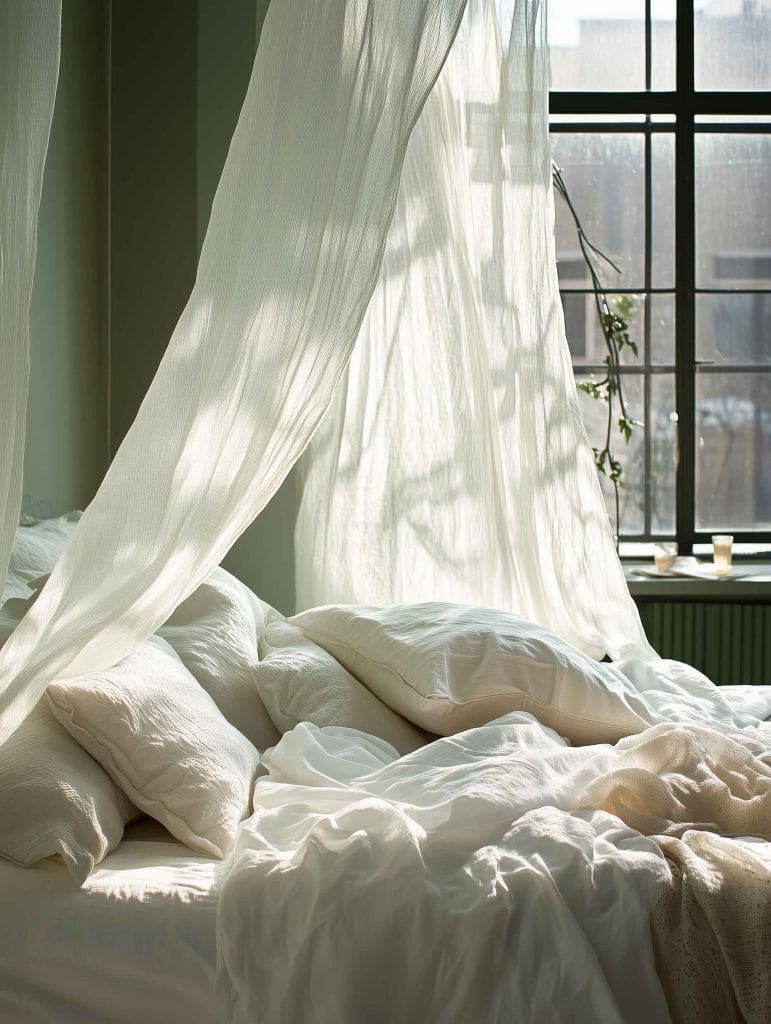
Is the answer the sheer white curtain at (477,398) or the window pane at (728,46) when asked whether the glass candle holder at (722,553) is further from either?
the window pane at (728,46)

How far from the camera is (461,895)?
4.46ft

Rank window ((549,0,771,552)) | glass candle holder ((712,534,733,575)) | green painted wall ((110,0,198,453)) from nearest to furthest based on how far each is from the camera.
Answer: green painted wall ((110,0,198,453)) < glass candle holder ((712,534,733,575)) < window ((549,0,771,552))

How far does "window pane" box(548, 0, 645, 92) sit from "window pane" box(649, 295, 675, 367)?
766mm

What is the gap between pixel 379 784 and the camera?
168 cm

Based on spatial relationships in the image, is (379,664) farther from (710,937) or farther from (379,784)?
(710,937)

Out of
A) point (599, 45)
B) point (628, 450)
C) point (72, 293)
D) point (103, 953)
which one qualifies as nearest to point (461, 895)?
point (103, 953)

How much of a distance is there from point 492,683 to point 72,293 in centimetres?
152

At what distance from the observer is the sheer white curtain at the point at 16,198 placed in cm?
139

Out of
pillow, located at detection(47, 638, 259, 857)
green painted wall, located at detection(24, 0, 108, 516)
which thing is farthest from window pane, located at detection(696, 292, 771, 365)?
pillow, located at detection(47, 638, 259, 857)

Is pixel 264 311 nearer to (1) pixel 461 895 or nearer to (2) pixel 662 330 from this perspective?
(1) pixel 461 895

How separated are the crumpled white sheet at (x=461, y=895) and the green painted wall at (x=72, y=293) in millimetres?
1256

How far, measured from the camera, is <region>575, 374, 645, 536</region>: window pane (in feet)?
13.2

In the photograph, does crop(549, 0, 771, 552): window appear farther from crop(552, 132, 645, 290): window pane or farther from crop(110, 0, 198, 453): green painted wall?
crop(110, 0, 198, 453): green painted wall

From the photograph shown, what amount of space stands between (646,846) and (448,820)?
0.26 m
